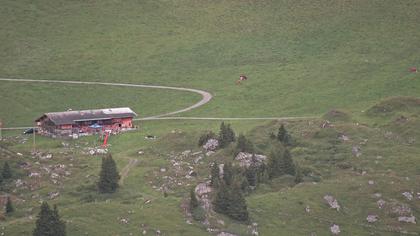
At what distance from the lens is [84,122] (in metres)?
119

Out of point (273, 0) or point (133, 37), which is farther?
point (273, 0)

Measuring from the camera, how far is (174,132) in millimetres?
107500

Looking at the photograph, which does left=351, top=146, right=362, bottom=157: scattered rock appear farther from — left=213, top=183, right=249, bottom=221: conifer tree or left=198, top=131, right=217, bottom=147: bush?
left=213, top=183, right=249, bottom=221: conifer tree

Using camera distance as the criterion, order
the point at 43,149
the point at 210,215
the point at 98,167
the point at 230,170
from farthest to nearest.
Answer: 1. the point at 43,149
2. the point at 98,167
3. the point at 230,170
4. the point at 210,215

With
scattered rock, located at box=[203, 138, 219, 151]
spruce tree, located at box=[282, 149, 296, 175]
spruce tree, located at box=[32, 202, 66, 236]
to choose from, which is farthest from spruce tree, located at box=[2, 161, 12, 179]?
spruce tree, located at box=[282, 149, 296, 175]

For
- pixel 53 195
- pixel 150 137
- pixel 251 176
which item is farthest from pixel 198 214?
pixel 150 137

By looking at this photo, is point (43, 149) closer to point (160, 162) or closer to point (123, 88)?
point (160, 162)

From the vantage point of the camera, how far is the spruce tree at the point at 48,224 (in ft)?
243

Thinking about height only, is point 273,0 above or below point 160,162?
above

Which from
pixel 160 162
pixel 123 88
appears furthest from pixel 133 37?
pixel 160 162

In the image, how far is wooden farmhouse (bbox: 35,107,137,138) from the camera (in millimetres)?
117375

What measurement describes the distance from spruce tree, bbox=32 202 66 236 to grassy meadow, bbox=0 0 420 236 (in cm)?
213

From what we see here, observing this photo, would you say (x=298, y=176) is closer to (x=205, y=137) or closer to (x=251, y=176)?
(x=251, y=176)

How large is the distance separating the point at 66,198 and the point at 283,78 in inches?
2429
